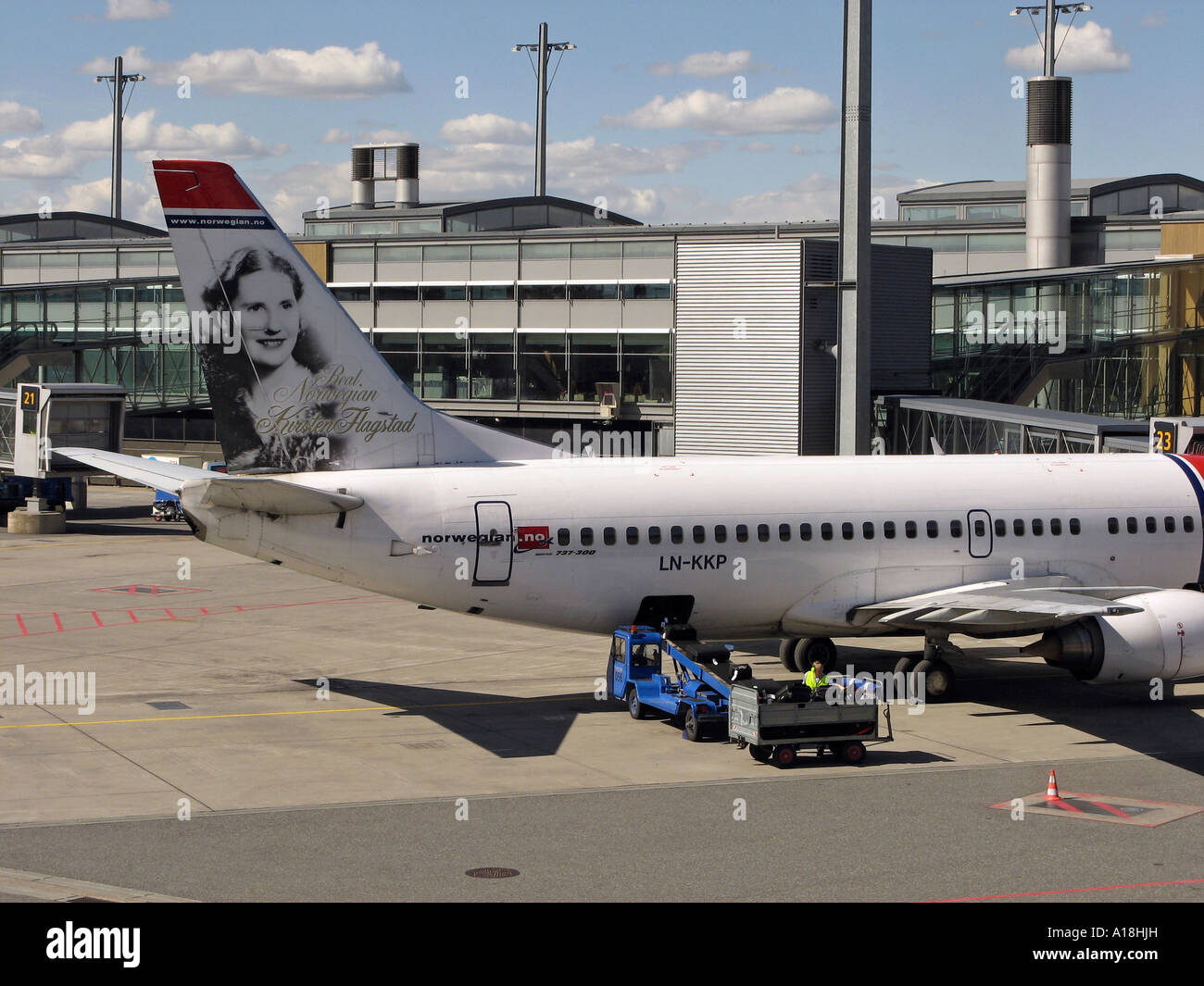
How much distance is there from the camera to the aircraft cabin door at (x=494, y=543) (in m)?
28.8

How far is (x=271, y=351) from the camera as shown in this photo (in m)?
28.0

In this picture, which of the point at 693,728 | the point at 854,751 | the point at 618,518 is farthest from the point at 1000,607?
the point at 618,518

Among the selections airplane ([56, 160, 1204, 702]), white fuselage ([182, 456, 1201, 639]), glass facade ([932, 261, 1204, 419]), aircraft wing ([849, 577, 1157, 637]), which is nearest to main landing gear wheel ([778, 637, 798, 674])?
airplane ([56, 160, 1204, 702])

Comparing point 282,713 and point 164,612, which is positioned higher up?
point 164,612

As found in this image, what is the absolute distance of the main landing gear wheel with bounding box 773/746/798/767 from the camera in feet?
83.1

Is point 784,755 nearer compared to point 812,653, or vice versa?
point 784,755

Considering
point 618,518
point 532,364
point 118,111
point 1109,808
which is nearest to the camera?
point 1109,808

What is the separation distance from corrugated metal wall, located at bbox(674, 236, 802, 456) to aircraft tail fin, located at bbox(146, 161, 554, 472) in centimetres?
2468

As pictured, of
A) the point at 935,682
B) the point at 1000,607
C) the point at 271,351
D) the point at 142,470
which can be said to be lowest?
the point at 935,682

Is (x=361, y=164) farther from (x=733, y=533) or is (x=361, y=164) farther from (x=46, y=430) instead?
(x=733, y=533)

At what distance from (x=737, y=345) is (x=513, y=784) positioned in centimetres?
3178

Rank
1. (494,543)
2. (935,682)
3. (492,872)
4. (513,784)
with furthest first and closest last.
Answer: (935,682) → (494,543) → (513,784) → (492,872)

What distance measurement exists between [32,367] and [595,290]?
34680 millimetres
